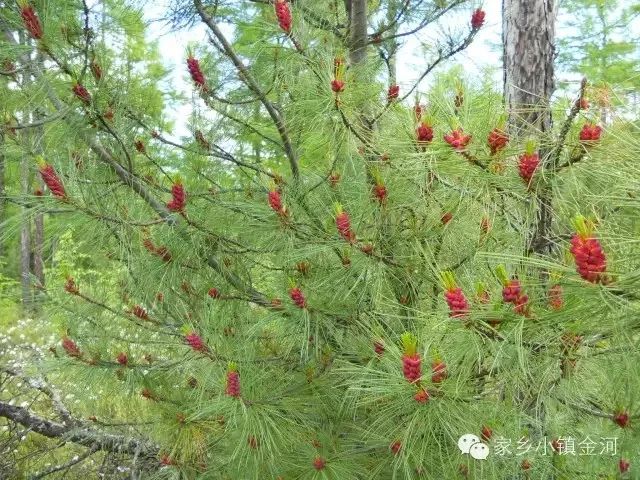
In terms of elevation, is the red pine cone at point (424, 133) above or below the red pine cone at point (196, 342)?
above

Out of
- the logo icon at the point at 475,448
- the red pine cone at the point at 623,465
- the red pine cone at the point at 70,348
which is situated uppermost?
the red pine cone at the point at 70,348

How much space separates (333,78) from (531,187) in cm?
71

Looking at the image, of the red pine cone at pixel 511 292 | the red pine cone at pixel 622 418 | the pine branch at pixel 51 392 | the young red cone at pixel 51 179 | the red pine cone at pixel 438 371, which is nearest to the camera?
the red pine cone at pixel 511 292

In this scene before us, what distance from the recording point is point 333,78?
1721 millimetres

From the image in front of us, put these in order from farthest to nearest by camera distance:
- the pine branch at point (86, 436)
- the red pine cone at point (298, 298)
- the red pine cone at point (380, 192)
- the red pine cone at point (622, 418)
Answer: the pine branch at point (86, 436)
the red pine cone at point (298, 298)
the red pine cone at point (380, 192)
the red pine cone at point (622, 418)

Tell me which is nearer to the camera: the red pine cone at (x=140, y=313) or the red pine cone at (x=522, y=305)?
the red pine cone at (x=522, y=305)

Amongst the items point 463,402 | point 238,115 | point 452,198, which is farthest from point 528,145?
point 238,115

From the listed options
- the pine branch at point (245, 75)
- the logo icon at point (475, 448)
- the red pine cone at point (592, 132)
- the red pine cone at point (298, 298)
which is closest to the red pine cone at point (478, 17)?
the pine branch at point (245, 75)

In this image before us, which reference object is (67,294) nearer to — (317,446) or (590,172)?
(317,446)

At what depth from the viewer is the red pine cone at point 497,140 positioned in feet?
4.23

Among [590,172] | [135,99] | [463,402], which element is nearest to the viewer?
[590,172]

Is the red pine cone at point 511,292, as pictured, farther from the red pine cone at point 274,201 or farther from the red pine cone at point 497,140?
the red pine cone at point 274,201

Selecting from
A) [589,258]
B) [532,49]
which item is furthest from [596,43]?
[589,258]

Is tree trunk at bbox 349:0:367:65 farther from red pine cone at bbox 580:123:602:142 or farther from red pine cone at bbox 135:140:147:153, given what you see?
red pine cone at bbox 580:123:602:142
